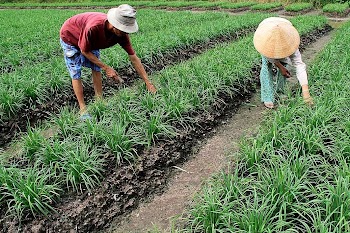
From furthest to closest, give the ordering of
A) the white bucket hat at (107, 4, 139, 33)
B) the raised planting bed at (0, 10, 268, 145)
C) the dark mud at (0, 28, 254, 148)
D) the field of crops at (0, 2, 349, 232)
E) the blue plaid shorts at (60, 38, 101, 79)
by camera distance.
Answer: the raised planting bed at (0, 10, 268, 145)
the dark mud at (0, 28, 254, 148)
the blue plaid shorts at (60, 38, 101, 79)
the white bucket hat at (107, 4, 139, 33)
the field of crops at (0, 2, 349, 232)

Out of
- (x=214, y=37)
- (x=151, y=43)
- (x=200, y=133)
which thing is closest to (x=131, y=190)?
(x=200, y=133)

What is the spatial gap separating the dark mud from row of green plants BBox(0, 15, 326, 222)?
50cm

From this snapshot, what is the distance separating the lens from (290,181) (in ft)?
8.32

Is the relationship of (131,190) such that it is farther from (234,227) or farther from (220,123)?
(220,123)

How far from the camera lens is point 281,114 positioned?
3.74 metres

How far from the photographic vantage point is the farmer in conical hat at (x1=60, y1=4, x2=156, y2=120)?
12.0 feet

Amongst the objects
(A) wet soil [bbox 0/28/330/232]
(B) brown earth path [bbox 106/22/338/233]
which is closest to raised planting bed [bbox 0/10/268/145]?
(A) wet soil [bbox 0/28/330/232]

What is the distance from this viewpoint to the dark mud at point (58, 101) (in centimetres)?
462

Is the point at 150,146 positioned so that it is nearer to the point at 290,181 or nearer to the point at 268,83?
the point at 290,181

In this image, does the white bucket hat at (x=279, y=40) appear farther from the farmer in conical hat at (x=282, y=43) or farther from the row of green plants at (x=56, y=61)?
the row of green plants at (x=56, y=61)

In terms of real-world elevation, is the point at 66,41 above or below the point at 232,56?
above

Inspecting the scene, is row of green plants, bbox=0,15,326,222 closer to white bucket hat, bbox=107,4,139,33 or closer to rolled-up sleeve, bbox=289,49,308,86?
white bucket hat, bbox=107,4,139,33

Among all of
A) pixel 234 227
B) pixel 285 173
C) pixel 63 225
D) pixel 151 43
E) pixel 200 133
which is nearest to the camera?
pixel 234 227

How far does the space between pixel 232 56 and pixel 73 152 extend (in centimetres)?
385
